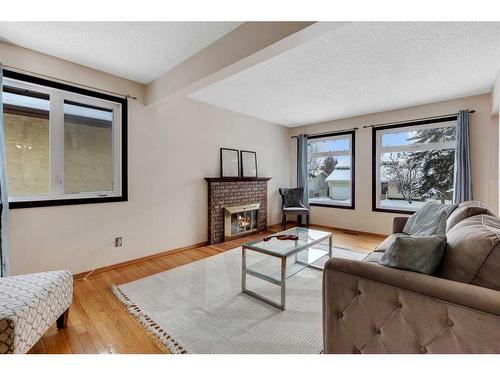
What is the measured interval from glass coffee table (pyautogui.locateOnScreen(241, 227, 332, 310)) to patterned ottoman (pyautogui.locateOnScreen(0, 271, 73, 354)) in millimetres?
1416

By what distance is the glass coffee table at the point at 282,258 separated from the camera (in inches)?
79.4

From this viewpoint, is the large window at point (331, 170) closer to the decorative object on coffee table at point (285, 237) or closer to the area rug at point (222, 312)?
the decorative object on coffee table at point (285, 237)

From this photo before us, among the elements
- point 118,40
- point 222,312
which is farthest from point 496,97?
point 118,40

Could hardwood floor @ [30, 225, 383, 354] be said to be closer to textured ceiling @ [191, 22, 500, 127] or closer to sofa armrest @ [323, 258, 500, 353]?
sofa armrest @ [323, 258, 500, 353]

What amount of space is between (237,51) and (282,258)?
1.78m

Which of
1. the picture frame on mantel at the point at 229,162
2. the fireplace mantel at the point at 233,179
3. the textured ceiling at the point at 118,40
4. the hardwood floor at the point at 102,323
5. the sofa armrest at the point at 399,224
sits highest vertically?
the textured ceiling at the point at 118,40

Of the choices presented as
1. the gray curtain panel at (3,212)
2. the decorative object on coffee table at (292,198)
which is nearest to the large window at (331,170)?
the decorative object on coffee table at (292,198)

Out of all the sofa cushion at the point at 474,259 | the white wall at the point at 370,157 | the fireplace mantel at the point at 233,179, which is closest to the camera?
the sofa cushion at the point at 474,259

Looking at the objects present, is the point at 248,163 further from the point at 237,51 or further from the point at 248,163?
the point at 237,51

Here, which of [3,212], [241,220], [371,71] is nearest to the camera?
[3,212]

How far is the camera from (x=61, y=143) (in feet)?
8.27

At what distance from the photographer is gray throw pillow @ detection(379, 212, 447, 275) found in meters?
1.13

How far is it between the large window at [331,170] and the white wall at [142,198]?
5.91 feet

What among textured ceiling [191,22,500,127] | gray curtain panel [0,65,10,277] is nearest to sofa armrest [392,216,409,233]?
textured ceiling [191,22,500,127]
